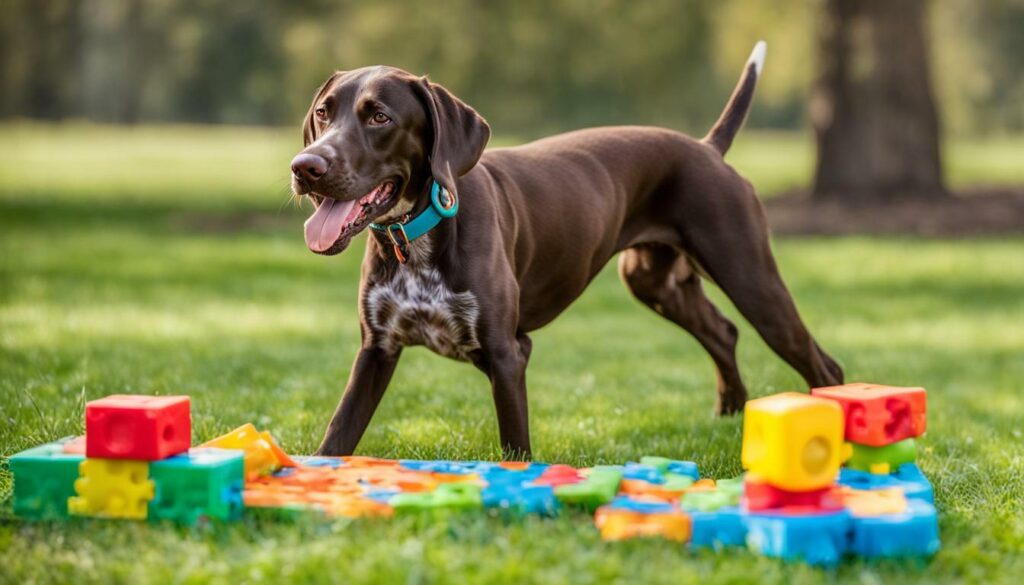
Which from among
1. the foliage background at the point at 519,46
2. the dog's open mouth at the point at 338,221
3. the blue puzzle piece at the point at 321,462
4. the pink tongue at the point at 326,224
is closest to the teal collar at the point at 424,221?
the dog's open mouth at the point at 338,221

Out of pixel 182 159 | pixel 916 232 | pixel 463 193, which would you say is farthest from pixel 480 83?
pixel 463 193

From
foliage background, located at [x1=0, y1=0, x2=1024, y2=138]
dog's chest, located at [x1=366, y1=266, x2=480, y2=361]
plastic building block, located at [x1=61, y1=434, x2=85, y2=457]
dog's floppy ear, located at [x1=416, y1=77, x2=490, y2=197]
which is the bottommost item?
plastic building block, located at [x1=61, y1=434, x2=85, y2=457]

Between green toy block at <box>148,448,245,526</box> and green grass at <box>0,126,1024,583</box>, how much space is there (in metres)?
0.08

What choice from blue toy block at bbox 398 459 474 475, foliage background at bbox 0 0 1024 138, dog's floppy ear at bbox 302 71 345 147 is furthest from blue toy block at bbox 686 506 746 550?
foliage background at bbox 0 0 1024 138

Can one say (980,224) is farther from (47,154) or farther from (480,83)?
(47,154)

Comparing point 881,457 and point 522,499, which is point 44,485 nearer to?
point 522,499

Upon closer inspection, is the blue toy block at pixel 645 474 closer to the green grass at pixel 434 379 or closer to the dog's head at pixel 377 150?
the green grass at pixel 434 379

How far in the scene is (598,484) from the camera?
370 cm

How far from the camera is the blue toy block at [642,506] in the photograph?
350 centimetres

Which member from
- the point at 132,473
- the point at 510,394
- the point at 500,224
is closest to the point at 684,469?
the point at 510,394

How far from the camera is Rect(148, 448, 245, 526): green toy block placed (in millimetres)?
3529

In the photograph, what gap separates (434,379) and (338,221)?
9.41ft

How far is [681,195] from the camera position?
5289 mm

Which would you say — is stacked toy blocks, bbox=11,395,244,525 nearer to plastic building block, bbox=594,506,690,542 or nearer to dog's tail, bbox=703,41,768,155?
plastic building block, bbox=594,506,690,542
